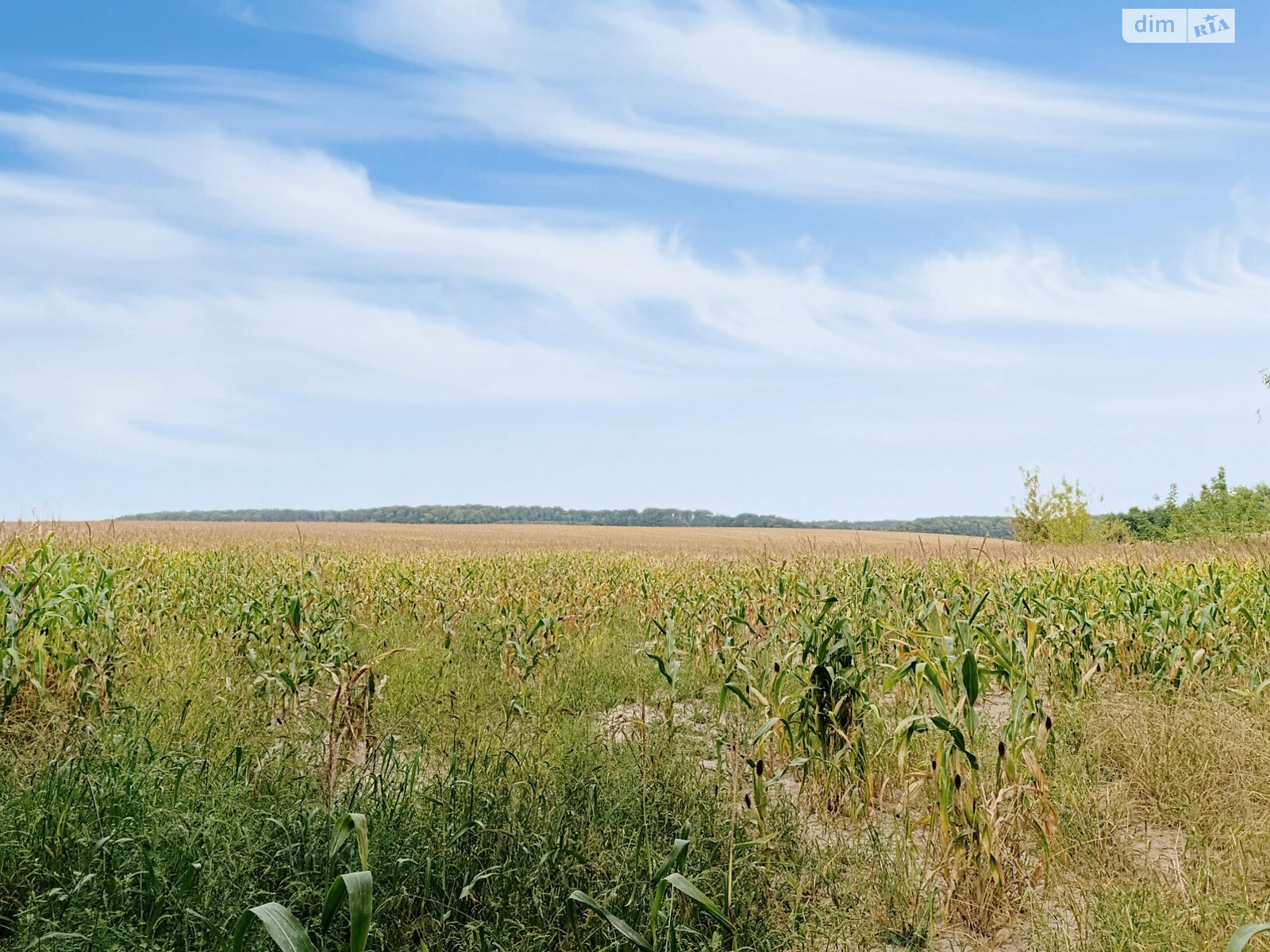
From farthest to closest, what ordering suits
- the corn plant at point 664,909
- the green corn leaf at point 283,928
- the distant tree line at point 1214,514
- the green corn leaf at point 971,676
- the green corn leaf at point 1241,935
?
the distant tree line at point 1214,514
the green corn leaf at point 971,676
the corn plant at point 664,909
the green corn leaf at point 1241,935
the green corn leaf at point 283,928

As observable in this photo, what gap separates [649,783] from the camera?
421 cm

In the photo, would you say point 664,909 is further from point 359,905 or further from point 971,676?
point 971,676

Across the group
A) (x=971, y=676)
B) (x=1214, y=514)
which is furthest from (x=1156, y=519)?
(x=971, y=676)

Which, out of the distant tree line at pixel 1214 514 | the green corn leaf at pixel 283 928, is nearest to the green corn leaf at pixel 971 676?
the green corn leaf at pixel 283 928

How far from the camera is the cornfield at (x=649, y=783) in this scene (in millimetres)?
3178

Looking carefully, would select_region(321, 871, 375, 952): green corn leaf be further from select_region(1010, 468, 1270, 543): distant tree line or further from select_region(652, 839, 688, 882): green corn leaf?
select_region(1010, 468, 1270, 543): distant tree line

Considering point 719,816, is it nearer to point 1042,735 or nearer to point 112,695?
point 1042,735

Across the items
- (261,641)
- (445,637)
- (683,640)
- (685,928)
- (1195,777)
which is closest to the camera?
(685,928)

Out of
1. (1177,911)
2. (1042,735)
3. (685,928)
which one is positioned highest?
(1042,735)

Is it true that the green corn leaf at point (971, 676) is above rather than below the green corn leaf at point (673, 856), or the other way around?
above

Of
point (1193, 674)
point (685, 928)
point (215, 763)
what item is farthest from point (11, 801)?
point (1193, 674)

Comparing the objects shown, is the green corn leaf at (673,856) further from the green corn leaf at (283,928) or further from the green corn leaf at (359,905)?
the green corn leaf at (283,928)

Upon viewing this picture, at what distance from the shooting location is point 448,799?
375 centimetres

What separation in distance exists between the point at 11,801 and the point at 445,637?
6134 mm
